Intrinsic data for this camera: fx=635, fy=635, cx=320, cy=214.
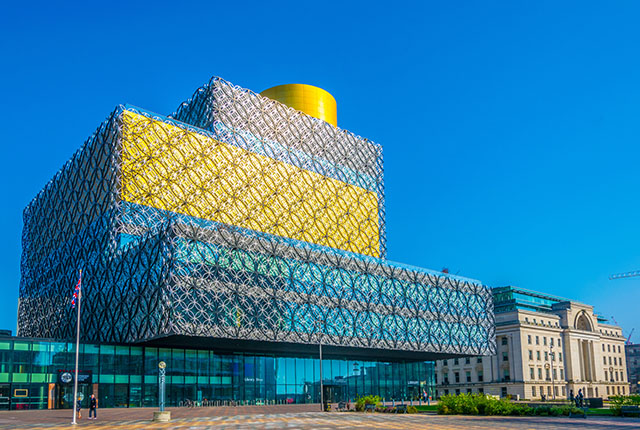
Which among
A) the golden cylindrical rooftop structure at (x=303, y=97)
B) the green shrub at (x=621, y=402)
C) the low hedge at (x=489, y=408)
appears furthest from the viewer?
the golden cylindrical rooftop structure at (x=303, y=97)

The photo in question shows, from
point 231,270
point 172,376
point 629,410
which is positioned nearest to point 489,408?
point 629,410

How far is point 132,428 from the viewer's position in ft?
A: 120

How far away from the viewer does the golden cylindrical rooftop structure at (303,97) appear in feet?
362

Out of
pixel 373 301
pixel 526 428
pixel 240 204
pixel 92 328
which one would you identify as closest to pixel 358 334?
pixel 373 301

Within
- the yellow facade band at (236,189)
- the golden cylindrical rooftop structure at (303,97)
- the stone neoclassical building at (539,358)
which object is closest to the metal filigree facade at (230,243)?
the yellow facade band at (236,189)

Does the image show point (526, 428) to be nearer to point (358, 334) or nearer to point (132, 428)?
point (132, 428)

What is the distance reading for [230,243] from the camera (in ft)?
237

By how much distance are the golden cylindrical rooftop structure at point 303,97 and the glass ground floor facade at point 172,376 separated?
43181 mm

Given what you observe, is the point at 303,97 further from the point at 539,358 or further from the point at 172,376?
the point at 539,358

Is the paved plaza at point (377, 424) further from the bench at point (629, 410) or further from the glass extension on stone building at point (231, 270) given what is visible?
the glass extension on stone building at point (231, 270)

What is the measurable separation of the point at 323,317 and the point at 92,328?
2920 cm

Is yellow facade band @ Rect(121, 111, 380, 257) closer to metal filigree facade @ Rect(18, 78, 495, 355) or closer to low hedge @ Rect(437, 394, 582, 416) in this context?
metal filigree facade @ Rect(18, 78, 495, 355)

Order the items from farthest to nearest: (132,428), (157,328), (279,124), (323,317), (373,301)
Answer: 1. (279,124)
2. (373,301)
3. (323,317)
4. (157,328)
5. (132,428)

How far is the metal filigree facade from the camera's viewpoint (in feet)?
230
